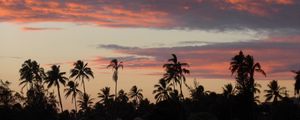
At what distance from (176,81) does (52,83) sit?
30.2m

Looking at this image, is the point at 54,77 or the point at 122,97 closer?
the point at 54,77

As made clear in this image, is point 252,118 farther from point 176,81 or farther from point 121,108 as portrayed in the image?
point 121,108

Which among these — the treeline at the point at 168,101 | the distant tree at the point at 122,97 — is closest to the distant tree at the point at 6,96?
the treeline at the point at 168,101

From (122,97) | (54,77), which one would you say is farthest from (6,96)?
(122,97)

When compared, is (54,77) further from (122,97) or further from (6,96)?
(122,97)

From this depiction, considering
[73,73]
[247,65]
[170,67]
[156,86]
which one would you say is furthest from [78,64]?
[247,65]

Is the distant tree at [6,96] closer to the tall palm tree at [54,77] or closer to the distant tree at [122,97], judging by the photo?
the tall palm tree at [54,77]

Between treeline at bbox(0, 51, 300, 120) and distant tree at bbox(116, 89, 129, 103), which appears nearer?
treeline at bbox(0, 51, 300, 120)

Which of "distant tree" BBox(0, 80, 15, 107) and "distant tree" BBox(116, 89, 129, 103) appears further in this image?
"distant tree" BBox(116, 89, 129, 103)

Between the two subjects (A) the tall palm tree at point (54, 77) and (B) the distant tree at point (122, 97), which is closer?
(A) the tall palm tree at point (54, 77)

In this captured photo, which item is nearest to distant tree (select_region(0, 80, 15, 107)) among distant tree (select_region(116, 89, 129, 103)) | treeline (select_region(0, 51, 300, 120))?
treeline (select_region(0, 51, 300, 120))

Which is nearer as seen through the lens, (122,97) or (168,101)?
(168,101)

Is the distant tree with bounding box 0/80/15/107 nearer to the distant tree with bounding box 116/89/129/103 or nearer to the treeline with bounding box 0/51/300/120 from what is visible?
the treeline with bounding box 0/51/300/120

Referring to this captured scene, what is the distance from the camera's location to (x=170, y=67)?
114 meters
